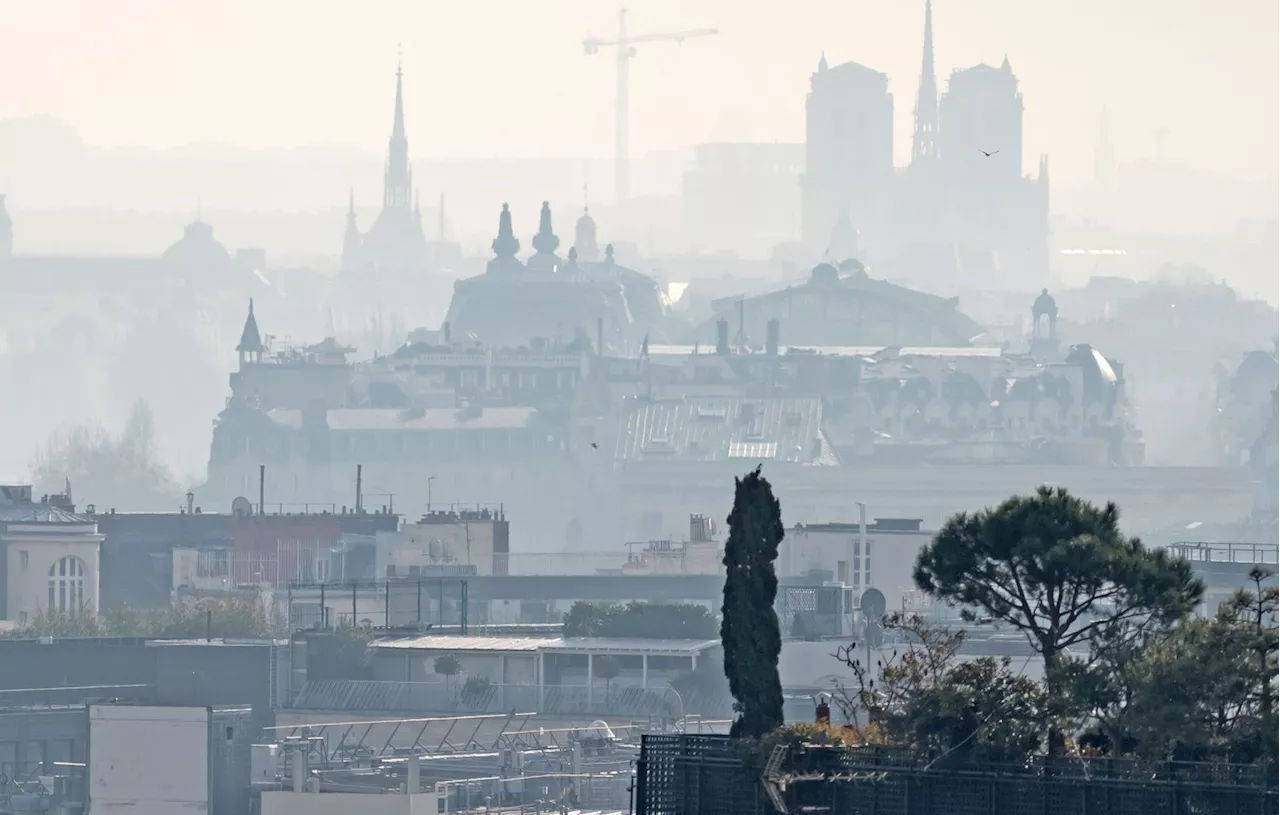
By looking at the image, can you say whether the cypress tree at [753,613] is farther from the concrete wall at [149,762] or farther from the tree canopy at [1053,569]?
the concrete wall at [149,762]

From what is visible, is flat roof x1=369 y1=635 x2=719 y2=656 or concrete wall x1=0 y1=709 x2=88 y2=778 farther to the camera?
flat roof x1=369 y1=635 x2=719 y2=656

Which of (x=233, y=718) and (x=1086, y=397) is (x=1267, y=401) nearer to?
(x=1086, y=397)

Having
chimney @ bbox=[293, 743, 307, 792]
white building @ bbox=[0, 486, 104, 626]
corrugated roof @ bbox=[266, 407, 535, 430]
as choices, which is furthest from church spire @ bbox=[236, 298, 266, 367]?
chimney @ bbox=[293, 743, 307, 792]

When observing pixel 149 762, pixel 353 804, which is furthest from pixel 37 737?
pixel 353 804

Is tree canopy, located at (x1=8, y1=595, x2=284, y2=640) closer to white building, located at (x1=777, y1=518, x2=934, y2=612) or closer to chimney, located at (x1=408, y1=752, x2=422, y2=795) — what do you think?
white building, located at (x1=777, y1=518, x2=934, y2=612)

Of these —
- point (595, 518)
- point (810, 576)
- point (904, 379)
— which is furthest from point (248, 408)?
point (810, 576)

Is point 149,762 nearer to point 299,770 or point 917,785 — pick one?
point 299,770

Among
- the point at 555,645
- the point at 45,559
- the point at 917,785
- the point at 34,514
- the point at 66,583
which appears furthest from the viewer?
the point at 34,514
